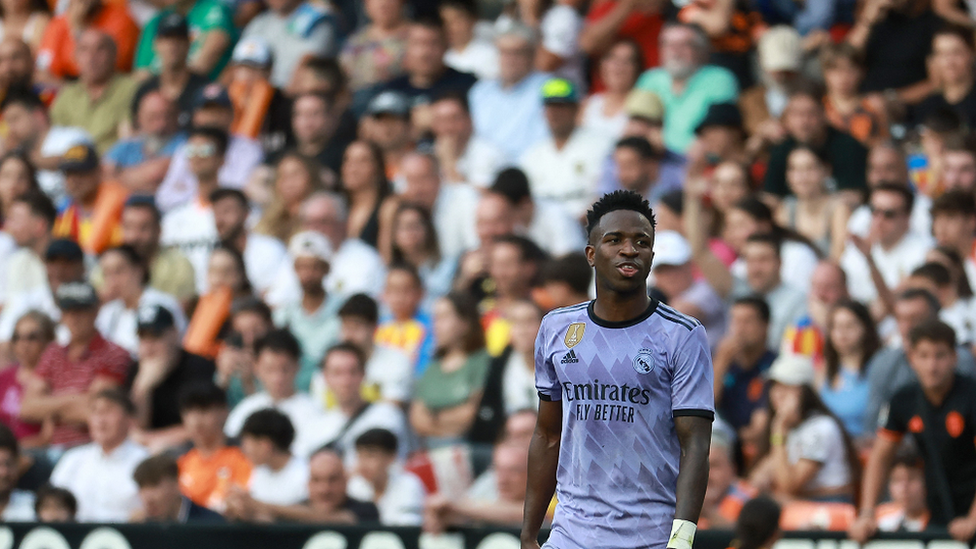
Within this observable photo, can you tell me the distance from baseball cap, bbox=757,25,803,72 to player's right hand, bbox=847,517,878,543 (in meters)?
5.17

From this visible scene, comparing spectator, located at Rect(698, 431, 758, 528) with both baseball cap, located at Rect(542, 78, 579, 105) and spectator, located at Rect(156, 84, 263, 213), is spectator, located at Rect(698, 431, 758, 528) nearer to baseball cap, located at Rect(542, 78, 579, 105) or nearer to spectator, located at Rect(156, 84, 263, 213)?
baseball cap, located at Rect(542, 78, 579, 105)

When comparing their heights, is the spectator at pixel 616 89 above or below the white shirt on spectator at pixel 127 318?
above

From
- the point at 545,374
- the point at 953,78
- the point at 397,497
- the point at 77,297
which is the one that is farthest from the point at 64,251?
the point at 545,374

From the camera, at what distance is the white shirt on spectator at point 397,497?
8.73 m

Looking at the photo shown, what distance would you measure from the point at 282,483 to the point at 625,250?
4.93 metres

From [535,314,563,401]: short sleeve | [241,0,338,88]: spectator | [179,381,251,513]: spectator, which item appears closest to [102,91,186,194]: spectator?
[241,0,338,88]: spectator

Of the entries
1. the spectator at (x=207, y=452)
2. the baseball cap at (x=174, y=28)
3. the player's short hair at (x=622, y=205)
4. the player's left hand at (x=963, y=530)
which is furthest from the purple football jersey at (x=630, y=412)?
the baseball cap at (x=174, y=28)

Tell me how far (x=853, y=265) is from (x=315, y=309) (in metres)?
3.87

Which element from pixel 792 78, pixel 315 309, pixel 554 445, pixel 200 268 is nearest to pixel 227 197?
pixel 200 268

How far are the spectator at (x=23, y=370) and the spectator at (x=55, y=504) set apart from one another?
136cm

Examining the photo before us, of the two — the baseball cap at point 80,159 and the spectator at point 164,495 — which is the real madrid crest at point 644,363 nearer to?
the spectator at point 164,495

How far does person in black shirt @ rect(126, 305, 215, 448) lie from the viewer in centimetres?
1030

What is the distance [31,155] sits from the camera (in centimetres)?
1384

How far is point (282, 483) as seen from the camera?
9.07 meters
